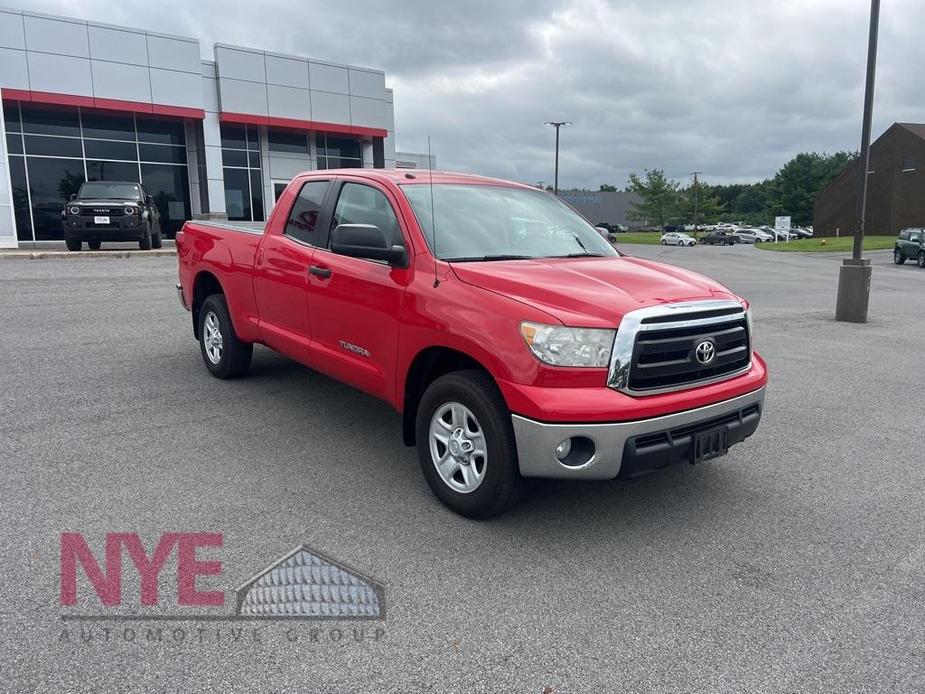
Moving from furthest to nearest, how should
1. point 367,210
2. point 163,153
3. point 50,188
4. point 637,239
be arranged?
point 637,239 < point 163,153 < point 50,188 < point 367,210

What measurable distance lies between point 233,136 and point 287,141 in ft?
7.76

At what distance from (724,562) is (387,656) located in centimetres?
176

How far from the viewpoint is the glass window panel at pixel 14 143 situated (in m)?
25.0

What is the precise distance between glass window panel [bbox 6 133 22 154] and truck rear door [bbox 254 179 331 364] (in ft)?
81.0

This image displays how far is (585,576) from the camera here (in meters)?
3.32

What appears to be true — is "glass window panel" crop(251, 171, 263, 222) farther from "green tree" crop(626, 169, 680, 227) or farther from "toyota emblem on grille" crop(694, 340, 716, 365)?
"green tree" crop(626, 169, 680, 227)

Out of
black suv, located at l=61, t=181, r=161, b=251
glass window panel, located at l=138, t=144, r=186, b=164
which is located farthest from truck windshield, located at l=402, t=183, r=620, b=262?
glass window panel, located at l=138, t=144, r=186, b=164

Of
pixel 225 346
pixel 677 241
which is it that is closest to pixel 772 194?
pixel 677 241

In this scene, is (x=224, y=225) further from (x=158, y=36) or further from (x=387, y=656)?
(x=158, y=36)

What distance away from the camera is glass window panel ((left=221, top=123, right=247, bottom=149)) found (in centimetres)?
2947

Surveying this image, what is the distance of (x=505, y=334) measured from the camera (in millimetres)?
3514

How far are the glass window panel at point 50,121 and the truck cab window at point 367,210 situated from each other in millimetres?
25822

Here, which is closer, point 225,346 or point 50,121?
point 225,346

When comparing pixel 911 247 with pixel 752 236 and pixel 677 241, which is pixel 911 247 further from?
pixel 752 236
